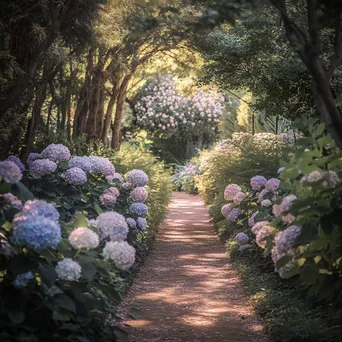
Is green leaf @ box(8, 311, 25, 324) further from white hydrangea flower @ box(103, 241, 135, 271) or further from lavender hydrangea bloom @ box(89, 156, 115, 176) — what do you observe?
lavender hydrangea bloom @ box(89, 156, 115, 176)

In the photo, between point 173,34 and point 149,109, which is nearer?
point 173,34

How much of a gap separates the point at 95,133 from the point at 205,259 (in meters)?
6.45

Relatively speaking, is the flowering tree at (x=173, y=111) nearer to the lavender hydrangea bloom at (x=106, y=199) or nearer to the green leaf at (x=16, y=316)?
the lavender hydrangea bloom at (x=106, y=199)

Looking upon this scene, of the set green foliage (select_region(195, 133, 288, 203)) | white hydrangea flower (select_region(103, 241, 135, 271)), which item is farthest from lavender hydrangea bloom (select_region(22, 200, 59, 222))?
green foliage (select_region(195, 133, 288, 203))

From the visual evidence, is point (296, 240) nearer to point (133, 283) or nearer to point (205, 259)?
point (133, 283)

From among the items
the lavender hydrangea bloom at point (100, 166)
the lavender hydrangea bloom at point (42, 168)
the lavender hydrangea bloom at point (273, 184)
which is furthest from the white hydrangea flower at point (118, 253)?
the lavender hydrangea bloom at point (273, 184)

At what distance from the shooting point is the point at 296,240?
4.74 metres

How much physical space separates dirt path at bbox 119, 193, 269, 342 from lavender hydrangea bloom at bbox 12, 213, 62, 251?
3.40 feet

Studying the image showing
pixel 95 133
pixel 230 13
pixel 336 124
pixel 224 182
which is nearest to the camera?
pixel 230 13

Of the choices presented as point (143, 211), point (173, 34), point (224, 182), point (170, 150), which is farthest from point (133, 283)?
point (170, 150)

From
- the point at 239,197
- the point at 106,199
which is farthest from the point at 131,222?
the point at 239,197

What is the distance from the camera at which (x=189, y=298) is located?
24.2 feet

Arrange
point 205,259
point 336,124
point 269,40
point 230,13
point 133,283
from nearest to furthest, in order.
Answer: point 230,13 → point 336,124 → point 133,283 → point 205,259 → point 269,40

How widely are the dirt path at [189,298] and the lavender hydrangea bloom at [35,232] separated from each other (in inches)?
40.8
